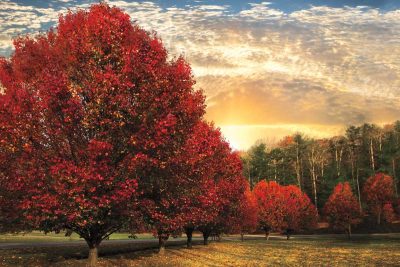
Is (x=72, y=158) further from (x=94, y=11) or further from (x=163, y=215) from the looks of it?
(x=94, y=11)

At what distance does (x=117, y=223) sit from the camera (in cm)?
2044

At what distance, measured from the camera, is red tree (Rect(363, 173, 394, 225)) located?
94.4 m

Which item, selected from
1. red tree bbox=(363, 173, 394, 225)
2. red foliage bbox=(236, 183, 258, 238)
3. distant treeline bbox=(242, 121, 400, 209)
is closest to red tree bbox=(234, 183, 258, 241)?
red foliage bbox=(236, 183, 258, 238)

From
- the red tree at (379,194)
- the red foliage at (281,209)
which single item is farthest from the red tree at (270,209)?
the red tree at (379,194)

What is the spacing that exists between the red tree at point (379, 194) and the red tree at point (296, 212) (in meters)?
17.2

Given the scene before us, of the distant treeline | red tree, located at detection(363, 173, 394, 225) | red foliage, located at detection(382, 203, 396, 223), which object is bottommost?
red foliage, located at detection(382, 203, 396, 223)

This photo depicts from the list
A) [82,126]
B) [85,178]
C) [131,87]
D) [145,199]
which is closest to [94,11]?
[131,87]

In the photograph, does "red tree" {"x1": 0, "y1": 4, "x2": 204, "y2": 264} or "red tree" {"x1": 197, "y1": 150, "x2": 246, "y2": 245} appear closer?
"red tree" {"x1": 0, "y1": 4, "x2": 204, "y2": 264}

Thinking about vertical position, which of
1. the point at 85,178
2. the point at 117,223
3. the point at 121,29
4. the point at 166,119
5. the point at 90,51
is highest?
the point at 121,29

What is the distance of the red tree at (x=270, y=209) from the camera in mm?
79625

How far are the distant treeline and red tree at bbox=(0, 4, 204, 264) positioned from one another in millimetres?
96033

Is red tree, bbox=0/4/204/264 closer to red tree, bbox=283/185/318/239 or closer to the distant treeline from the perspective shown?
red tree, bbox=283/185/318/239

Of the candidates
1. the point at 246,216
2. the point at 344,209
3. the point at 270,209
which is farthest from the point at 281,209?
the point at 246,216

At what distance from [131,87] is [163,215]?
22.7 feet
